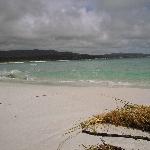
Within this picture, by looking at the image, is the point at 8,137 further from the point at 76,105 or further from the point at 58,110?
the point at 76,105

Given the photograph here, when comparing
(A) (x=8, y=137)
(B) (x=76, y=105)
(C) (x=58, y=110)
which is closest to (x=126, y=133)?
(A) (x=8, y=137)

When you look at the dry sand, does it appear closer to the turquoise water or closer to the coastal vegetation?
the coastal vegetation

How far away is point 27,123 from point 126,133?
199 centimetres

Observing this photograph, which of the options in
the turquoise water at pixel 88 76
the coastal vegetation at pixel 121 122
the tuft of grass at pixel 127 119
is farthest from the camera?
the turquoise water at pixel 88 76

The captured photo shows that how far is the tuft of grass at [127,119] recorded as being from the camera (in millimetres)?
5057

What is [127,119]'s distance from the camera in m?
5.25

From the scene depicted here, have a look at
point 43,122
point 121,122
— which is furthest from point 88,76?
point 121,122

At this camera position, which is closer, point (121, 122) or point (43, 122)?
point (121, 122)

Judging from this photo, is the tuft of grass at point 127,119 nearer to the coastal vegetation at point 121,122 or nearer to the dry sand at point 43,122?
the coastal vegetation at point 121,122

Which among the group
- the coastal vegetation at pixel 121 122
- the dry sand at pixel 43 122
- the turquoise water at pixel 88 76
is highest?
the coastal vegetation at pixel 121 122

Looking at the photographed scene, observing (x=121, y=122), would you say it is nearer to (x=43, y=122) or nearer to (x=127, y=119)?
(x=127, y=119)

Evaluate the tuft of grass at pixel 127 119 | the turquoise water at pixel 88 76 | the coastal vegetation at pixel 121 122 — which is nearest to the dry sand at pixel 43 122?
the coastal vegetation at pixel 121 122

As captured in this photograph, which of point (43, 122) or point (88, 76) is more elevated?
point (43, 122)

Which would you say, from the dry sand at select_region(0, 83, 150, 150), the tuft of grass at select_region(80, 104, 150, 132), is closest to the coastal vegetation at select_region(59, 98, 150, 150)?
the tuft of grass at select_region(80, 104, 150, 132)
